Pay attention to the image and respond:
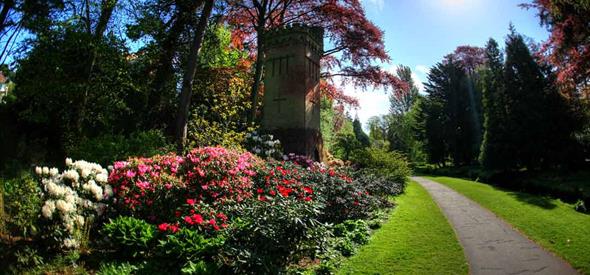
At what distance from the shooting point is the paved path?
5.31 m

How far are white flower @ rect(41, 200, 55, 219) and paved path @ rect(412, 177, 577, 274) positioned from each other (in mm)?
5937

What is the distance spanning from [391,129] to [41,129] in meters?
42.8

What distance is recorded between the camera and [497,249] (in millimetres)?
6297

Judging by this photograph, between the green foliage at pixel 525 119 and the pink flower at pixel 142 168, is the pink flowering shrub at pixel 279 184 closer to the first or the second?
the pink flower at pixel 142 168

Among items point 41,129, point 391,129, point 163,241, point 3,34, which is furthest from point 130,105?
point 391,129

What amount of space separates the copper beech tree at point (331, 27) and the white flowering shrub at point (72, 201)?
8919 millimetres

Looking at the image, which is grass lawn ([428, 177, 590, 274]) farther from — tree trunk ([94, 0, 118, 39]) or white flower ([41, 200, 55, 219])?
tree trunk ([94, 0, 118, 39])

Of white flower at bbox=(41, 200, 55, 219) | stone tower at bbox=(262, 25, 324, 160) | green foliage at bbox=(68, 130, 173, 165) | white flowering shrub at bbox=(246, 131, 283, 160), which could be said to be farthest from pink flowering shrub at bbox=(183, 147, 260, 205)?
stone tower at bbox=(262, 25, 324, 160)

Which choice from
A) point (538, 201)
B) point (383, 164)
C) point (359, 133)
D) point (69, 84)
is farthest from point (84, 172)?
point (359, 133)

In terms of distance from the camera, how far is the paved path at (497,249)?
5.31 m

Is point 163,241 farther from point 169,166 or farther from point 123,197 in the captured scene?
point 169,166

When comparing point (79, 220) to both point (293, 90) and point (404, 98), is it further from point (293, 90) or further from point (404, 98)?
point (404, 98)

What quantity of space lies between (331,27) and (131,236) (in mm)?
13479

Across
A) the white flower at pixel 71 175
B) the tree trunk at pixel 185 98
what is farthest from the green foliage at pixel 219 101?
the white flower at pixel 71 175
